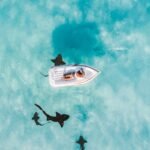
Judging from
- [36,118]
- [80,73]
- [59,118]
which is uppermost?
[80,73]

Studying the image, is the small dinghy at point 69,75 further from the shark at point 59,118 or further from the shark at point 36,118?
the shark at point 36,118

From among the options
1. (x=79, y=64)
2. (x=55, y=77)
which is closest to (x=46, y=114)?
(x=55, y=77)

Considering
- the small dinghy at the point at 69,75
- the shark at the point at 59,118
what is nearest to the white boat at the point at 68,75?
the small dinghy at the point at 69,75

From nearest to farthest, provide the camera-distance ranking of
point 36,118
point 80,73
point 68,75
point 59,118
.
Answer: point 59,118 < point 36,118 < point 80,73 < point 68,75

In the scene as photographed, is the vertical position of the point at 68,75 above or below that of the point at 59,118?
above

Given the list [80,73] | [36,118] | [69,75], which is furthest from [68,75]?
[36,118]

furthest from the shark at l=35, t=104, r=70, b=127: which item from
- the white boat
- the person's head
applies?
the person's head

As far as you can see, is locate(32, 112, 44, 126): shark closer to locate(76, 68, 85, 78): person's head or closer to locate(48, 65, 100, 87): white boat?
locate(48, 65, 100, 87): white boat

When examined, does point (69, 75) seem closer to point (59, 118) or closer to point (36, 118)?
point (59, 118)
